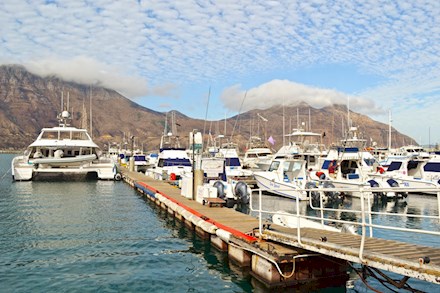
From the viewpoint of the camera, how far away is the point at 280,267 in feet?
31.2

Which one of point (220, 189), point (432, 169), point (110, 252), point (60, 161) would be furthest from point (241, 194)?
point (60, 161)

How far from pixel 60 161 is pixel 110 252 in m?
26.6

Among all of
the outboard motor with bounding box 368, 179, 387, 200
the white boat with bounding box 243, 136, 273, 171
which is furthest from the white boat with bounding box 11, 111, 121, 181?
the outboard motor with bounding box 368, 179, 387, 200

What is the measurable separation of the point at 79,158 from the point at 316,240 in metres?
33.0

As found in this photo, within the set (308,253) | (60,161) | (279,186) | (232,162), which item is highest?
(60,161)

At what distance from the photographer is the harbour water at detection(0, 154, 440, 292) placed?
395 inches

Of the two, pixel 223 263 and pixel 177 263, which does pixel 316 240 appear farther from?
pixel 177 263

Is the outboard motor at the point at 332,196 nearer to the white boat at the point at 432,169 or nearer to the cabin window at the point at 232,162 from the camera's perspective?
the white boat at the point at 432,169

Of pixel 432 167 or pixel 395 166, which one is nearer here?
pixel 432 167

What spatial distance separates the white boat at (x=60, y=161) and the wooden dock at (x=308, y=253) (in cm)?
2737

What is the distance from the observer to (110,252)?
42.7ft

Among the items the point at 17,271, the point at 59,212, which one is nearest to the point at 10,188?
the point at 59,212

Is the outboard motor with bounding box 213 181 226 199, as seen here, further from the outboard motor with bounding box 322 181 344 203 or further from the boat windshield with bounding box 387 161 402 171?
the boat windshield with bounding box 387 161 402 171

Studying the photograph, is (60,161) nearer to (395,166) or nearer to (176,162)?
(176,162)
